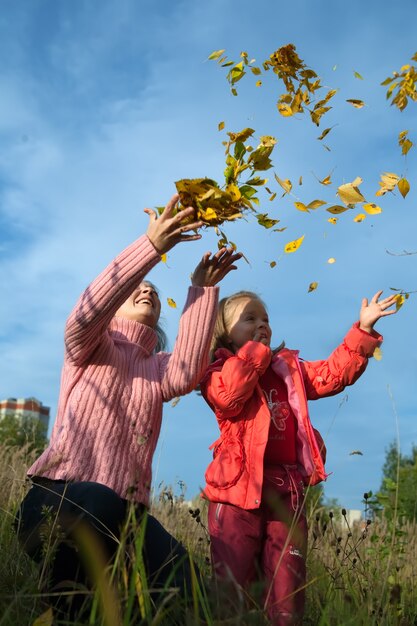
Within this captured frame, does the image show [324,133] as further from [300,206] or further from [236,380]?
[236,380]

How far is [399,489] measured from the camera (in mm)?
9461

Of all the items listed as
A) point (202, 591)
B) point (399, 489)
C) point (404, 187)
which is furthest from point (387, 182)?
point (399, 489)

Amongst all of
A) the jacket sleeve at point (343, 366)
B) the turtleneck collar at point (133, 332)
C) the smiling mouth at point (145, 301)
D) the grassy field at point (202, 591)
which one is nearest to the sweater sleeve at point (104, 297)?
the turtleneck collar at point (133, 332)

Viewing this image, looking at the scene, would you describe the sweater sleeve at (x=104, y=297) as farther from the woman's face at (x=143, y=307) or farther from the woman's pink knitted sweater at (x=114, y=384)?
the woman's face at (x=143, y=307)

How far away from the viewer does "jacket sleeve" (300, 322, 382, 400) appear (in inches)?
126

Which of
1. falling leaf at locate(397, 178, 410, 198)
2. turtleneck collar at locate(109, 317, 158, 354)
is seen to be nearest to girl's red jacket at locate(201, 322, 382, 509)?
turtleneck collar at locate(109, 317, 158, 354)

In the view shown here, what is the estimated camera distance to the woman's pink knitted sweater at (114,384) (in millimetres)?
2527

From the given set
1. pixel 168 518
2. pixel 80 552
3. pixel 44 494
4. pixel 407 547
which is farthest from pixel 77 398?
pixel 407 547

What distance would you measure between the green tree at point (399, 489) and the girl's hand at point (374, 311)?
1.95 feet

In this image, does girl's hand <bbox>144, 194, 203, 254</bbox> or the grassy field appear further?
girl's hand <bbox>144, 194, 203, 254</bbox>

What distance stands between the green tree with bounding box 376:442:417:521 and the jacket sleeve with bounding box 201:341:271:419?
0.68m

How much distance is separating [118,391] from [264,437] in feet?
2.36

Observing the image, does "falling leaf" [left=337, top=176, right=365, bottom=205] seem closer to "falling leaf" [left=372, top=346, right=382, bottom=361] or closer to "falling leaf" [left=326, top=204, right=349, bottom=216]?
"falling leaf" [left=326, top=204, right=349, bottom=216]

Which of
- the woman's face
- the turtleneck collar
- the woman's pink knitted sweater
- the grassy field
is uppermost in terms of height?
the woman's face
